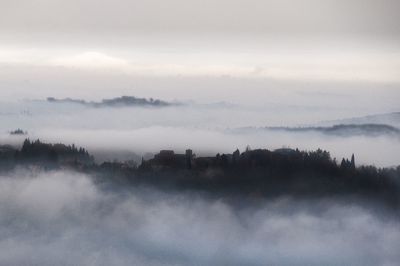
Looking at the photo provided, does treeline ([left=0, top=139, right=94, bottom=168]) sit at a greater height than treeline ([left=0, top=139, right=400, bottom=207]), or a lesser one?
greater

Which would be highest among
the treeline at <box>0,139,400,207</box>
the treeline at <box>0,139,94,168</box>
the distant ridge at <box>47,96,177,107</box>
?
the distant ridge at <box>47,96,177,107</box>


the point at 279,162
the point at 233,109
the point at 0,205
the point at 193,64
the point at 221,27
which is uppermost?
the point at 221,27

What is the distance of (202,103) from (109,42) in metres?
0.60

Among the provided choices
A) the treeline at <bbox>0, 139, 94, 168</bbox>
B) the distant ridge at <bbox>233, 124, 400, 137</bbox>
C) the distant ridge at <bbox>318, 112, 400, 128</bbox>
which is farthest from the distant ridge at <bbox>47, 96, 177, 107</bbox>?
the distant ridge at <bbox>318, 112, 400, 128</bbox>

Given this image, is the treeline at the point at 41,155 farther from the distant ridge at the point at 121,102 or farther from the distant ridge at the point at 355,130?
the distant ridge at the point at 355,130

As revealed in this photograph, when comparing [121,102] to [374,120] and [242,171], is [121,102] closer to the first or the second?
[242,171]

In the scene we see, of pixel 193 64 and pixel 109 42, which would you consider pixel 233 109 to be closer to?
pixel 193 64

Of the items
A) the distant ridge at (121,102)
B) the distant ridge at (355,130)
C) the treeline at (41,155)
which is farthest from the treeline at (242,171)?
the distant ridge at (121,102)

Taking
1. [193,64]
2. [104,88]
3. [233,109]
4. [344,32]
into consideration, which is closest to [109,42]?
[104,88]

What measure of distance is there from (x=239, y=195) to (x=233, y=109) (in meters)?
0.45

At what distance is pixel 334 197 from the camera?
298cm

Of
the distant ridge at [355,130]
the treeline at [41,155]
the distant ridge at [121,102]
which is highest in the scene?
the distant ridge at [121,102]

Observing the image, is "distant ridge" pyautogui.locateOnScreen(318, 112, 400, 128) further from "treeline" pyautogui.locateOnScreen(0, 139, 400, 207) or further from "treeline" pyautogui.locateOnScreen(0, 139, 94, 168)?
"treeline" pyautogui.locateOnScreen(0, 139, 94, 168)

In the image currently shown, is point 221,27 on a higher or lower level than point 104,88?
higher
